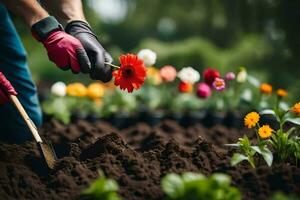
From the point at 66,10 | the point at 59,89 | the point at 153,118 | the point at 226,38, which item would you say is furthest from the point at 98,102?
the point at 226,38

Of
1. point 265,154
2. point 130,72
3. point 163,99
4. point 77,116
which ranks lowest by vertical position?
point 265,154

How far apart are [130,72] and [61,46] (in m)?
0.36

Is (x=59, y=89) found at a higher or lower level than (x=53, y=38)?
higher

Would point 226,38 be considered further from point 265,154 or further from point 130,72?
point 265,154

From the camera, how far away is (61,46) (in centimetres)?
311

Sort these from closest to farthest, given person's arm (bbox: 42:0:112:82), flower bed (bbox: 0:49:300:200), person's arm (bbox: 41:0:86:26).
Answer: flower bed (bbox: 0:49:300:200)
person's arm (bbox: 42:0:112:82)
person's arm (bbox: 41:0:86:26)

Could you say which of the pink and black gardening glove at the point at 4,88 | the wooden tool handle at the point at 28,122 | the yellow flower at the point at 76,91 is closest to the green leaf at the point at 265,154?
the wooden tool handle at the point at 28,122

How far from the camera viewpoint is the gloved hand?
3.17 metres

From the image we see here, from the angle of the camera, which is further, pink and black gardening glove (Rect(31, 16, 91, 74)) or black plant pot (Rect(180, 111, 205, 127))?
black plant pot (Rect(180, 111, 205, 127))

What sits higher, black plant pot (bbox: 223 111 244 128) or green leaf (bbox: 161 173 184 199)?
black plant pot (bbox: 223 111 244 128)

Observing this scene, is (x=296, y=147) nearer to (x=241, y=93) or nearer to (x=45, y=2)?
(x=45, y=2)

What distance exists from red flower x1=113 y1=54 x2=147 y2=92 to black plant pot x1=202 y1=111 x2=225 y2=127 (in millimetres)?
2409

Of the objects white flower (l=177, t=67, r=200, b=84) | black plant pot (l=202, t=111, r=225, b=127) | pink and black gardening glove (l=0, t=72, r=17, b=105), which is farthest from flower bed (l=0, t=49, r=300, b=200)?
black plant pot (l=202, t=111, r=225, b=127)

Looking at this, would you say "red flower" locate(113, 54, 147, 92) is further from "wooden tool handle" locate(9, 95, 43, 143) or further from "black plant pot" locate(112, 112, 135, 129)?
"black plant pot" locate(112, 112, 135, 129)
